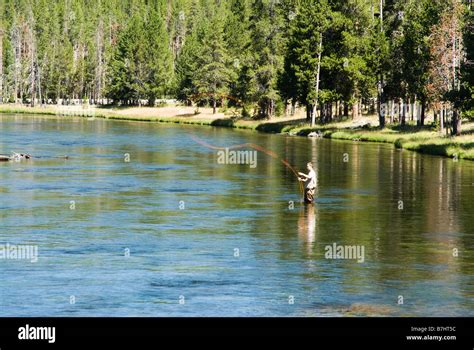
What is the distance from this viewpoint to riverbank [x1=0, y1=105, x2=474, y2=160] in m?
84.9

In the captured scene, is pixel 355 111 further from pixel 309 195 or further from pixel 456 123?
pixel 309 195

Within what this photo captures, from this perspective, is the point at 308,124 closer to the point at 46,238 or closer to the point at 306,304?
the point at 46,238

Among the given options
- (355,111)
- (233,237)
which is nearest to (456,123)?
(355,111)

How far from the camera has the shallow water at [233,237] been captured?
2967 cm

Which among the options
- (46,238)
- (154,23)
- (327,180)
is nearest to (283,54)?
(154,23)
